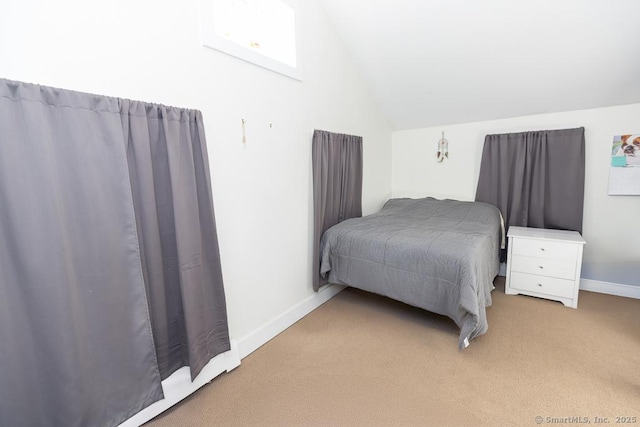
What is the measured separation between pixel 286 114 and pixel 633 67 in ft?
8.90

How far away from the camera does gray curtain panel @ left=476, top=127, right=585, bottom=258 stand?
9.02ft

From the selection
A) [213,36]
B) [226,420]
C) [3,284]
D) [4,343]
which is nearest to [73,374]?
[4,343]

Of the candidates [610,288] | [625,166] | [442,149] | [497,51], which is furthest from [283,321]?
[625,166]

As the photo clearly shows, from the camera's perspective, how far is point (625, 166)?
8.49 ft

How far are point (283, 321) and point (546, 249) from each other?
90.5 inches

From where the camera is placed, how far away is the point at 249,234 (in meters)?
1.94

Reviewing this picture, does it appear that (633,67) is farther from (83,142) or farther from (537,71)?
(83,142)

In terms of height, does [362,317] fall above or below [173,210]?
below

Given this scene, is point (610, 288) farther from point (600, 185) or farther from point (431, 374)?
point (431, 374)

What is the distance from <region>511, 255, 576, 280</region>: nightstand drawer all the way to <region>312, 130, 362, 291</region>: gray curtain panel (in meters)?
1.52

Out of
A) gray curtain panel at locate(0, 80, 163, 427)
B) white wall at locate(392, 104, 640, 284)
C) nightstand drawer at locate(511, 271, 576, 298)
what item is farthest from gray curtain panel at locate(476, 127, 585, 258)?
gray curtain panel at locate(0, 80, 163, 427)

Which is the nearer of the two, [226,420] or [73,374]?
[73,374]

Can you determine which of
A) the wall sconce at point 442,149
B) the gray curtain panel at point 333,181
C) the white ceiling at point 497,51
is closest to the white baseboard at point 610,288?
the white ceiling at point 497,51

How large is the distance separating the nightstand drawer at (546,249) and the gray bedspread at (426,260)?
9.8 inches
